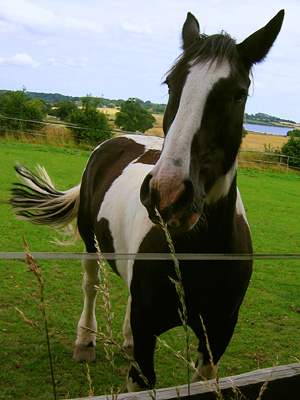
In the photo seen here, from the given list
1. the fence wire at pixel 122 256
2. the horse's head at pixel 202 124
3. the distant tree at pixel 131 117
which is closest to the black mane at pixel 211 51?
the horse's head at pixel 202 124

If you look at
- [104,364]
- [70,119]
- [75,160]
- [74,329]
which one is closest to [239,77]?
[104,364]

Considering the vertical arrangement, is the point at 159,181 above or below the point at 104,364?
above

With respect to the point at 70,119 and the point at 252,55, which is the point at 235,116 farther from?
the point at 70,119

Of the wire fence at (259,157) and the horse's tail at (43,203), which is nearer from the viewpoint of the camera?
the horse's tail at (43,203)

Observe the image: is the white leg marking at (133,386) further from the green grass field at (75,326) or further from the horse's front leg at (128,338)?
the horse's front leg at (128,338)

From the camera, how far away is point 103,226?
335cm

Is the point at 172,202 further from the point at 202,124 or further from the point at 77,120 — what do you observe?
the point at 77,120

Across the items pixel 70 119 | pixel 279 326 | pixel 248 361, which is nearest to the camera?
pixel 248 361

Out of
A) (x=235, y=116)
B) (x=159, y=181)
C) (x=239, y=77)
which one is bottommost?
(x=159, y=181)

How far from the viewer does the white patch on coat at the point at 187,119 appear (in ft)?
5.27

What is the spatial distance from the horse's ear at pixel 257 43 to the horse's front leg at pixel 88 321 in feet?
7.62

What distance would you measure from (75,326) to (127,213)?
1.67m

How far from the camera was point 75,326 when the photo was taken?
13.3 ft

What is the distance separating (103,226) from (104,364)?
4.10 feet
